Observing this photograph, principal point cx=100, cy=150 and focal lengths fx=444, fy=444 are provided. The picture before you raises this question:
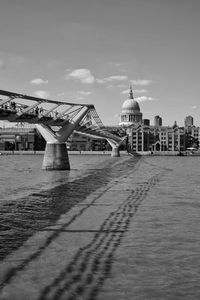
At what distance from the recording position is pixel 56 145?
67.5 m

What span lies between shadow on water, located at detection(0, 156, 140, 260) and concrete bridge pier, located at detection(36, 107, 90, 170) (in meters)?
28.3

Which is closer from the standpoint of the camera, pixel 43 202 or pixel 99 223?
pixel 99 223

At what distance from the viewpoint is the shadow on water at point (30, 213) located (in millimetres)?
18328

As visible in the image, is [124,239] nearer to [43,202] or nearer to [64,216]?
[64,216]

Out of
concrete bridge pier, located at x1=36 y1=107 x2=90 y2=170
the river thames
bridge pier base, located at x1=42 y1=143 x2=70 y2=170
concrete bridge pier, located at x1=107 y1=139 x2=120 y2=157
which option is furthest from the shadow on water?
concrete bridge pier, located at x1=107 y1=139 x2=120 y2=157

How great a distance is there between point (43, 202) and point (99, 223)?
9.25m

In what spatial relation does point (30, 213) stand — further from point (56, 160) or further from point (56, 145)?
point (56, 160)

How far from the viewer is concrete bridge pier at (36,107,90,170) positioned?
218 ft

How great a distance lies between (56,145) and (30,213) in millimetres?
42691

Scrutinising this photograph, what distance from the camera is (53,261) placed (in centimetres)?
1481

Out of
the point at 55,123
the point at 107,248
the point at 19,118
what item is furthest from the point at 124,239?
the point at 55,123

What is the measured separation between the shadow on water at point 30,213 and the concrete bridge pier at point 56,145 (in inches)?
1113

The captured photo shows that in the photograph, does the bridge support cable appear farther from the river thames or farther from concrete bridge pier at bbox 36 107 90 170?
the river thames

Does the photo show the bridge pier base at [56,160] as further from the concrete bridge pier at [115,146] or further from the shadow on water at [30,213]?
the concrete bridge pier at [115,146]
